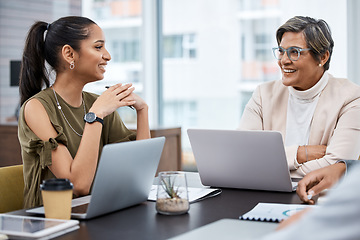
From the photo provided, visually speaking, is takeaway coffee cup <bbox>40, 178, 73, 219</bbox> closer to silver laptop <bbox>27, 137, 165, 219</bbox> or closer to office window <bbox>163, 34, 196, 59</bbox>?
silver laptop <bbox>27, 137, 165, 219</bbox>

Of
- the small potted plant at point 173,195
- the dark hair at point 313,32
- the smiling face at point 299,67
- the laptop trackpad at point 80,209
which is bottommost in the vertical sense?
the laptop trackpad at point 80,209

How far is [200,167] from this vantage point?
169 centimetres

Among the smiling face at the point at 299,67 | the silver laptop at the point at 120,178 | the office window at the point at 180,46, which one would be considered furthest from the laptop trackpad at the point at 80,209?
the office window at the point at 180,46

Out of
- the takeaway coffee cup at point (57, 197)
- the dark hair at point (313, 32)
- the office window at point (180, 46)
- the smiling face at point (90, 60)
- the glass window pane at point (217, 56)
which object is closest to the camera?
the takeaway coffee cup at point (57, 197)

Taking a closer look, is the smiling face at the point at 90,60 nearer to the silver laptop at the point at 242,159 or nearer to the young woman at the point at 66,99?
the young woman at the point at 66,99

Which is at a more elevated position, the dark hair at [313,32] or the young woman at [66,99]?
the dark hair at [313,32]

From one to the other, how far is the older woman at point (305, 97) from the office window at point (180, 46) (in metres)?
2.51

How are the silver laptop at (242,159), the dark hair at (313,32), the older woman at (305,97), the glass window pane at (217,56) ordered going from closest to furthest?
the silver laptop at (242,159) → the older woman at (305,97) → the dark hair at (313,32) → the glass window pane at (217,56)

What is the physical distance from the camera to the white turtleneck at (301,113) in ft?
7.28

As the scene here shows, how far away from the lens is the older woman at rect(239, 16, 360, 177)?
2.15 metres

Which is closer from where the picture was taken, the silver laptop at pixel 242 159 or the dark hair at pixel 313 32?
the silver laptop at pixel 242 159

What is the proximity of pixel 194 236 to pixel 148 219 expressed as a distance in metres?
0.23

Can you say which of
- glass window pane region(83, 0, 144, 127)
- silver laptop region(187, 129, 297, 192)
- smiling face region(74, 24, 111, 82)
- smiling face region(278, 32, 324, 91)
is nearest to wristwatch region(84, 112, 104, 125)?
smiling face region(74, 24, 111, 82)

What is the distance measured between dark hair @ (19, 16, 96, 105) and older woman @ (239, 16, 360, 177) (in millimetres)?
856
